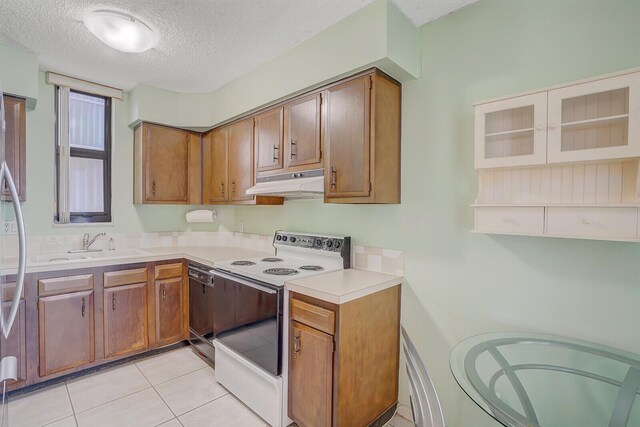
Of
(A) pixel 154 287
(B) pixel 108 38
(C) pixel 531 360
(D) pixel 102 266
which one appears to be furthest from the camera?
(A) pixel 154 287

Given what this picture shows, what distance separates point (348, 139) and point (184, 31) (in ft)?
4.26

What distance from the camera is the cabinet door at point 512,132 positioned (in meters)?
1.37

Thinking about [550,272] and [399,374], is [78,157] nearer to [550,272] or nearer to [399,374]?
[399,374]

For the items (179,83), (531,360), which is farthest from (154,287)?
(531,360)

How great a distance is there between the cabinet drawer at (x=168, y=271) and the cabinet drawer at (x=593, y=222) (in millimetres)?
2777

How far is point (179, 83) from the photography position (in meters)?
2.87

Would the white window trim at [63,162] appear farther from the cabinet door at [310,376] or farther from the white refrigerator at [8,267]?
the cabinet door at [310,376]

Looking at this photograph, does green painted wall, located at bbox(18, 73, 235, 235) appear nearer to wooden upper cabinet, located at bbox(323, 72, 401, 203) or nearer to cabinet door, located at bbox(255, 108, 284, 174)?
cabinet door, located at bbox(255, 108, 284, 174)

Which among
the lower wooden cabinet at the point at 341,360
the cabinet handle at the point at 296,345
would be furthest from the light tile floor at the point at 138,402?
the cabinet handle at the point at 296,345

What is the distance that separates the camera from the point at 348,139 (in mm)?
1882

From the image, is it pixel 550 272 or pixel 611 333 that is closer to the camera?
pixel 611 333

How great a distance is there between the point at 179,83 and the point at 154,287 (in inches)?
73.7

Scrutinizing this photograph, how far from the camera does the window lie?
272 cm

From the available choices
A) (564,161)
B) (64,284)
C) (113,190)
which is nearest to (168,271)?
(64,284)
